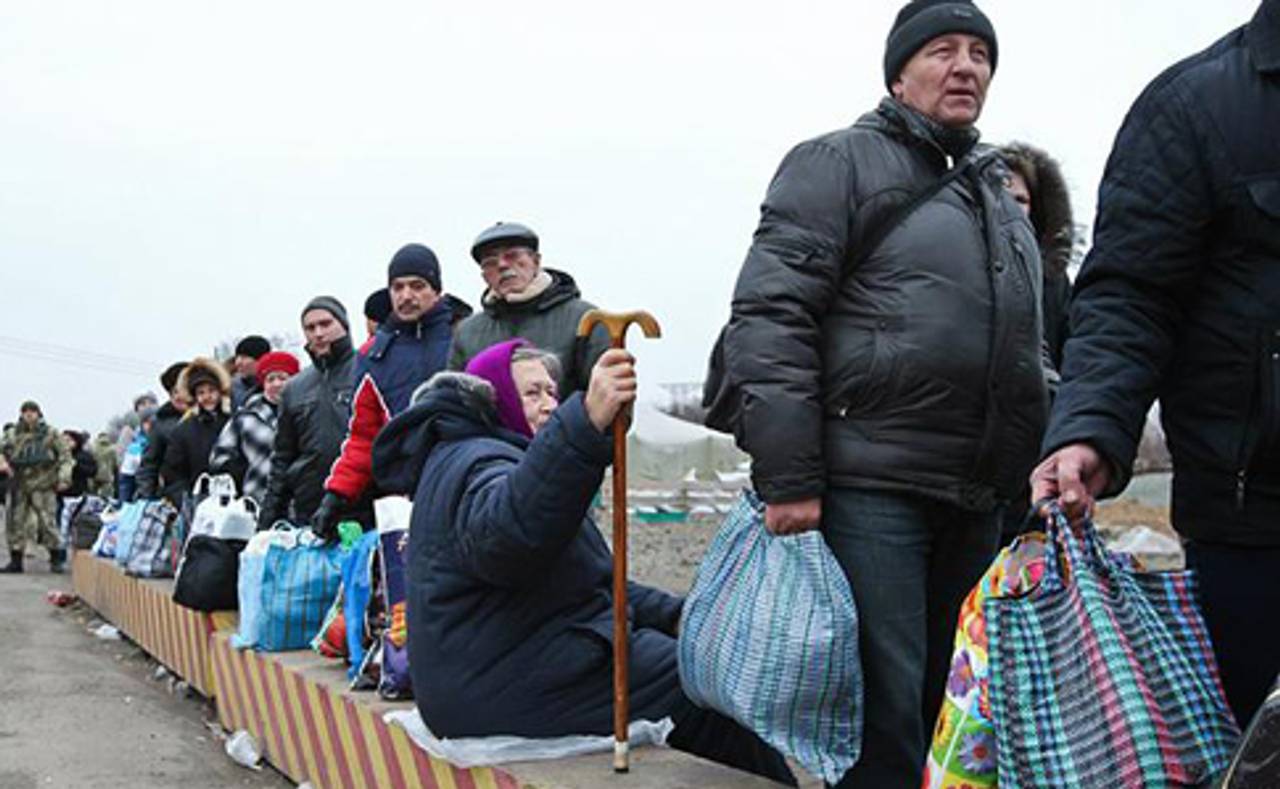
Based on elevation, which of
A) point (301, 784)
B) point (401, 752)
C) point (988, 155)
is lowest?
point (301, 784)

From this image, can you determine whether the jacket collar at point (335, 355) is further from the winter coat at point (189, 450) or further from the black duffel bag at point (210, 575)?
the winter coat at point (189, 450)

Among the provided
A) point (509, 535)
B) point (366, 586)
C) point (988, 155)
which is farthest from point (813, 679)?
point (366, 586)

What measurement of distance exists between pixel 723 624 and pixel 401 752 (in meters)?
1.67

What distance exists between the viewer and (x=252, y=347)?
11.0m

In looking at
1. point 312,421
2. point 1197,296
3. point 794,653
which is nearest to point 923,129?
point 1197,296

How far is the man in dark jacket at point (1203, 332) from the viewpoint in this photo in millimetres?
2365

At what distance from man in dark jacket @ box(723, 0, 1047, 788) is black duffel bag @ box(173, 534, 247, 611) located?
5.29 metres

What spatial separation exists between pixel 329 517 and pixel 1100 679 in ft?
16.0

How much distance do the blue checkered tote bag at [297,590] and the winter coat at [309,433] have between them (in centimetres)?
88

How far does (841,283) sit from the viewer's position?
10.9 feet

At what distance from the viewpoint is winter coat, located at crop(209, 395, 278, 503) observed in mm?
9117

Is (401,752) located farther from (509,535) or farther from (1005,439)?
(1005,439)

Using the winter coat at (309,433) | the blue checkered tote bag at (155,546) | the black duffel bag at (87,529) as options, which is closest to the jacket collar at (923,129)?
the winter coat at (309,433)

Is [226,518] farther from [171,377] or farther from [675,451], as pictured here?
[675,451]
